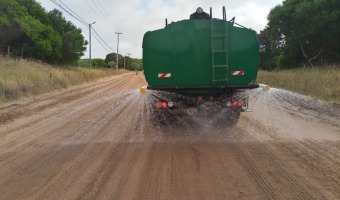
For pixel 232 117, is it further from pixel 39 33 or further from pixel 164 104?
pixel 39 33

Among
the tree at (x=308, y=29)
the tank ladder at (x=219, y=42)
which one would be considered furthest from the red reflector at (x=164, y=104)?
the tree at (x=308, y=29)

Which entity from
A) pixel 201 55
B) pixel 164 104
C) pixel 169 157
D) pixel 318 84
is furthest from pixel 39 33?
pixel 169 157

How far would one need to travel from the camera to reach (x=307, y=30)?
26.6m

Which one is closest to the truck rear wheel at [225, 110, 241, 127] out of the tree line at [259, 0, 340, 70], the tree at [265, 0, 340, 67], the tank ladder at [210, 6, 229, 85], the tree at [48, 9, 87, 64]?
the tank ladder at [210, 6, 229, 85]

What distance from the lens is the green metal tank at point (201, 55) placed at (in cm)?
785

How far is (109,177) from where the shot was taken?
4.84 metres

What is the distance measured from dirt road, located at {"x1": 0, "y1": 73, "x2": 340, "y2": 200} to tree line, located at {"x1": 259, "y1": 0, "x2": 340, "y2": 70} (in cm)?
1787

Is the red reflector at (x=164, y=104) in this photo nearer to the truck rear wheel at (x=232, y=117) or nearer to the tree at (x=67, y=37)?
the truck rear wheel at (x=232, y=117)

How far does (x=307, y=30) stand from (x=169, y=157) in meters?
24.0

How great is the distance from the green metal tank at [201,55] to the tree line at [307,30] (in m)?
17.7

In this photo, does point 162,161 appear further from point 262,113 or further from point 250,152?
point 262,113

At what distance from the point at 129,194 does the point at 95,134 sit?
379 cm

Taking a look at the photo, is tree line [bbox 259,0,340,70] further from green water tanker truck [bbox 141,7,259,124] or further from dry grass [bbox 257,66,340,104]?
green water tanker truck [bbox 141,7,259,124]

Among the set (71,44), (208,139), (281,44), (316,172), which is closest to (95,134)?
(208,139)
